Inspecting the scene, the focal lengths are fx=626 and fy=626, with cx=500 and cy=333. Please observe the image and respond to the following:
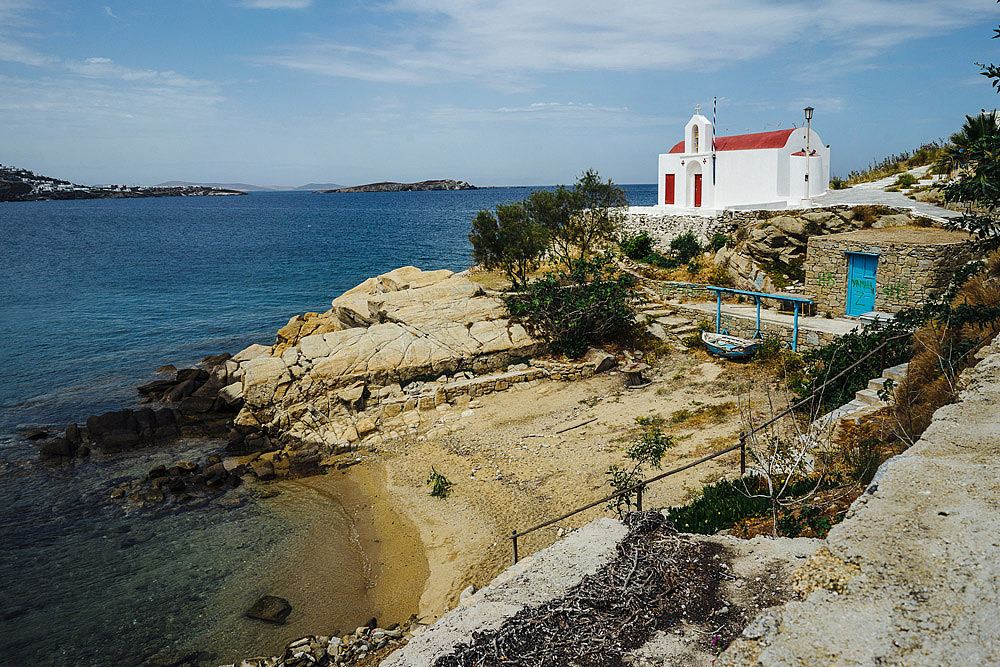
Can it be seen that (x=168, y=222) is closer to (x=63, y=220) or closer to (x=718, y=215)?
(x=63, y=220)

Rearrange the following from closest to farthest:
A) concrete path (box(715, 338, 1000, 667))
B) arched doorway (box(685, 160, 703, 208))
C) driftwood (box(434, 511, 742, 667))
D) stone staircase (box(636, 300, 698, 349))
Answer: concrete path (box(715, 338, 1000, 667)) → driftwood (box(434, 511, 742, 667)) → stone staircase (box(636, 300, 698, 349)) → arched doorway (box(685, 160, 703, 208))

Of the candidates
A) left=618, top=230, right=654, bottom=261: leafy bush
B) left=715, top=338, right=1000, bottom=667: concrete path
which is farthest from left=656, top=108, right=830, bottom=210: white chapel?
left=715, top=338, right=1000, bottom=667: concrete path

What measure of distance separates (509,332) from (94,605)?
14.8 meters

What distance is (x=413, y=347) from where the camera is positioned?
2186cm

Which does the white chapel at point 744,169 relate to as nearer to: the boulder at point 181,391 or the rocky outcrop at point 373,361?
the rocky outcrop at point 373,361

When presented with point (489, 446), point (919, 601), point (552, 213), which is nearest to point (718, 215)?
point (552, 213)

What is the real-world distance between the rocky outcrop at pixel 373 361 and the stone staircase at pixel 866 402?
38.5ft

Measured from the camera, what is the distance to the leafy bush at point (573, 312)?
23.4 metres

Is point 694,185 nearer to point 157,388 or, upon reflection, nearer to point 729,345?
point 729,345

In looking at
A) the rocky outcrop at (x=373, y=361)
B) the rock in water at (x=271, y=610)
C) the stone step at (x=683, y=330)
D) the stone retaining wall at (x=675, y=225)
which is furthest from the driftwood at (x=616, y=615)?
the stone retaining wall at (x=675, y=225)

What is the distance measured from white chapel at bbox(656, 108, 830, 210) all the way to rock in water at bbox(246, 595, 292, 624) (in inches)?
1068

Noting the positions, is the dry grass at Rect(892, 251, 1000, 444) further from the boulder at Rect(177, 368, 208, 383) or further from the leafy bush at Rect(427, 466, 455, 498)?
the boulder at Rect(177, 368, 208, 383)

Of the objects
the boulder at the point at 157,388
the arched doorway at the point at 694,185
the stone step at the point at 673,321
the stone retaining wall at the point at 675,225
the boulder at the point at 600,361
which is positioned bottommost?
the boulder at the point at 157,388

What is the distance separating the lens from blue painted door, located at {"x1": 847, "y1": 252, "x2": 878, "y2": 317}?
840 inches
